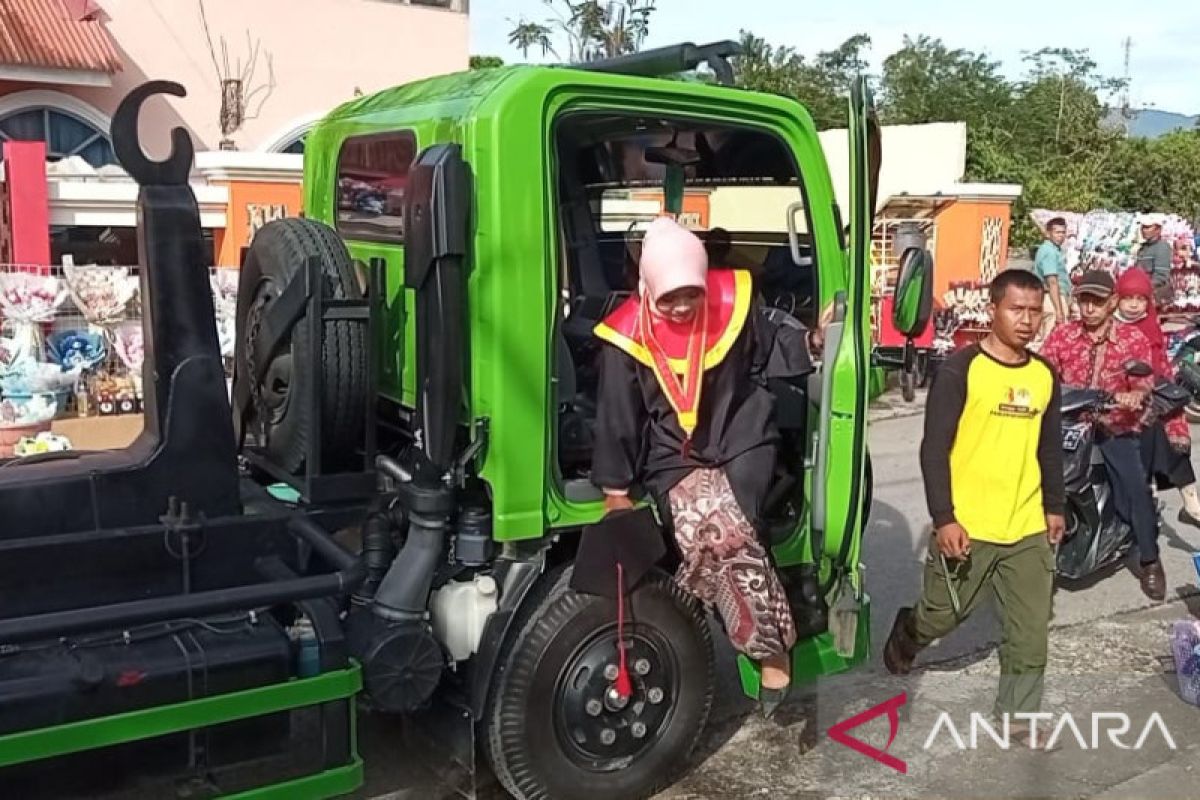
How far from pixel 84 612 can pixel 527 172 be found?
1.50 m

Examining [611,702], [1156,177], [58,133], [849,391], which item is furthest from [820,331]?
[1156,177]

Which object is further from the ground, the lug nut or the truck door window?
the truck door window

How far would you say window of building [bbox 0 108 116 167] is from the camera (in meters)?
14.0

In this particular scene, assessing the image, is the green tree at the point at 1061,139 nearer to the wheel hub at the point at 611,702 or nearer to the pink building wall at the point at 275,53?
the pink building wall at the point at 275,53

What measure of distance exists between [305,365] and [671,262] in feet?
3.37

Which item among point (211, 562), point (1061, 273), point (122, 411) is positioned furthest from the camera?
point (1061, 273)

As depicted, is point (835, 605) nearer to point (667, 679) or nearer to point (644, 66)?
point (667, 679)

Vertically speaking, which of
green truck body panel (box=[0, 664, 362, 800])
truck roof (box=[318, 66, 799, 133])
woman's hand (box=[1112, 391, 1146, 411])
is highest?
truck roof (box=[318, 66, 799, 133])

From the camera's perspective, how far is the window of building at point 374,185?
374 centimetres

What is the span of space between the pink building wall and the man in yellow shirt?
12072mm

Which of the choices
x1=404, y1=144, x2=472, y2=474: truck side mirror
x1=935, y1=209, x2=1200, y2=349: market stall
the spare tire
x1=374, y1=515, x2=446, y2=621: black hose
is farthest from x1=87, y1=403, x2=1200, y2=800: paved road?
x1=935, y1=209, x2=1200, y2=349: market stall

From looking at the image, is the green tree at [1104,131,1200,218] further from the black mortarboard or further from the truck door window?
the black mortarboard

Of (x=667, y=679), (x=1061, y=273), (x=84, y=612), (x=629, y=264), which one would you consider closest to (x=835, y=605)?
(x=667, y=679)

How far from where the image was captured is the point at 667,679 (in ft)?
12.1
